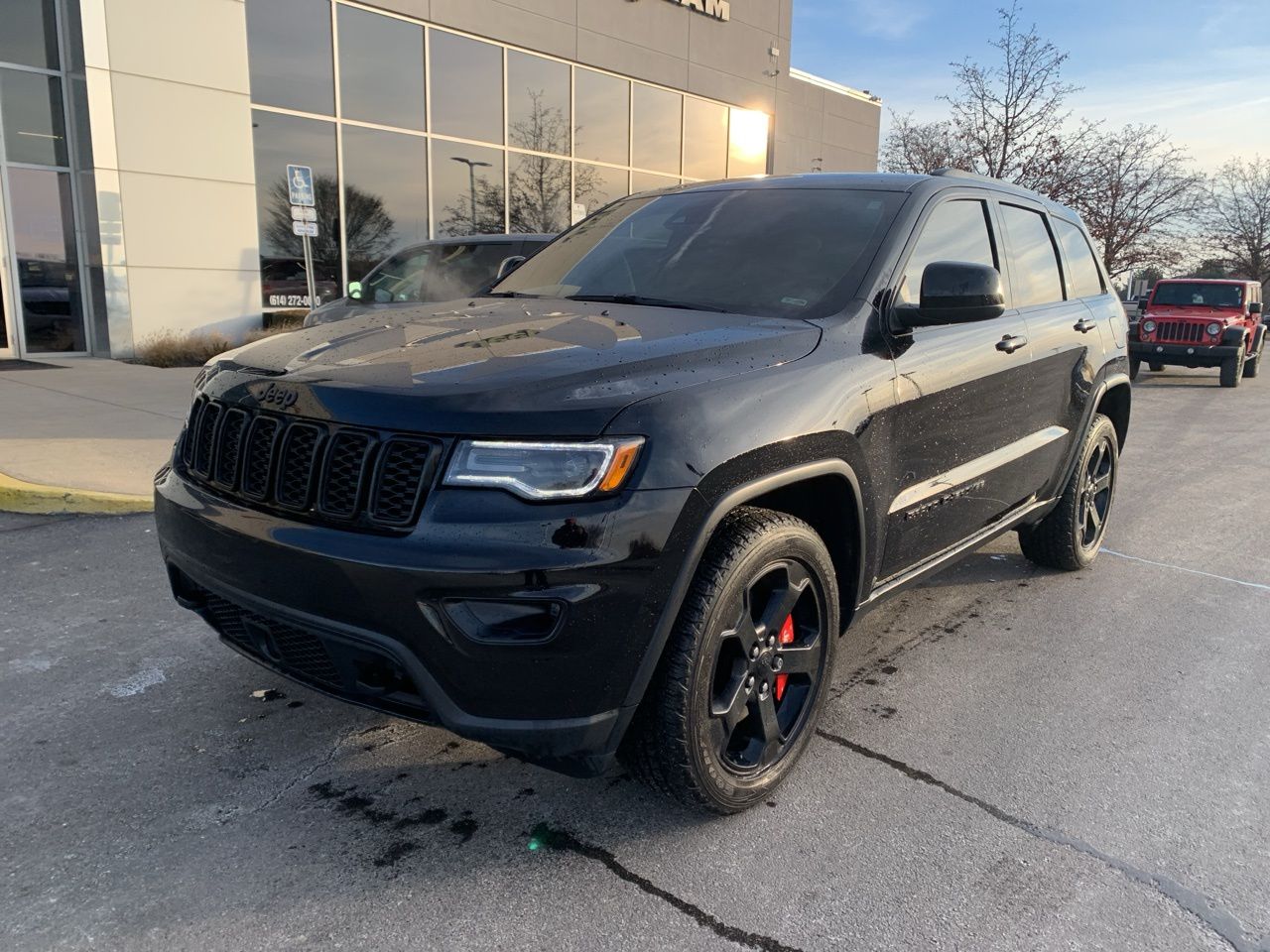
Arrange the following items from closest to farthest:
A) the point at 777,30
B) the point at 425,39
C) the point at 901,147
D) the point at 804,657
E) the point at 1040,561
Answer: the point at 804,657 < the point at 1040,561 < the point at 425,39 < the point at 777,30 < the point at 901,147

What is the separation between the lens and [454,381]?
221cm

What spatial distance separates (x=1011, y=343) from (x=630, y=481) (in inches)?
88.9

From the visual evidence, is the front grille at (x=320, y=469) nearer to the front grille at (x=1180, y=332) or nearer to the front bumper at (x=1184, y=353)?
the front bumper at (x=1184, y=353)

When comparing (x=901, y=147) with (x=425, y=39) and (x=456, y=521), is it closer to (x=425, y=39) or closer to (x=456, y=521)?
(x=425, y=39)

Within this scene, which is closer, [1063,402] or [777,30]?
[1063,402]

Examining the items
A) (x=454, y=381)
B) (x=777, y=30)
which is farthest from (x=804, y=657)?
(x=777, y=30)

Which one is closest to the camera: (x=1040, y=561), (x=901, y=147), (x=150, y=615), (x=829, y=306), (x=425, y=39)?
(x=829, y=306)

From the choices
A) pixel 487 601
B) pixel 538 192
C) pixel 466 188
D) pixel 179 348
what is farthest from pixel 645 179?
pixel 487 601

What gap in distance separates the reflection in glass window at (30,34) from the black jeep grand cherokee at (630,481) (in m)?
12.9

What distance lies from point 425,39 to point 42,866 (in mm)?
16695

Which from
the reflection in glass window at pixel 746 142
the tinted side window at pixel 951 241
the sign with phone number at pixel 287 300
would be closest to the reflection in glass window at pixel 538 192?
the sign with phone number at pixel 287 300

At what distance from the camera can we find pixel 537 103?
731 inches

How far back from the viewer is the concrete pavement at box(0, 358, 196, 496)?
602 centimetres

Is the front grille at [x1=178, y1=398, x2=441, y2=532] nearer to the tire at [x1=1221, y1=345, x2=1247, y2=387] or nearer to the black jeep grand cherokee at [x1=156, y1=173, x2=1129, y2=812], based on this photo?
the black jeep grand cherokee at [x1=156, y1=173, x2=1129, y2=812]
